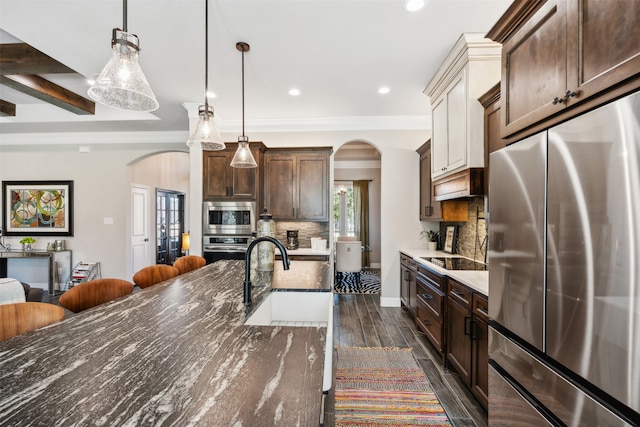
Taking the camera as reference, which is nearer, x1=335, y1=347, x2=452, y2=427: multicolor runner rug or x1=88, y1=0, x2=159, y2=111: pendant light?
x1=88, y1=0, x2=159, y2=111: pendant light

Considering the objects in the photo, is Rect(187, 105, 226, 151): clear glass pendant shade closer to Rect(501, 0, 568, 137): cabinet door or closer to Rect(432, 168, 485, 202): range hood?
Rect(501, 0, 568, 137): cabinet door

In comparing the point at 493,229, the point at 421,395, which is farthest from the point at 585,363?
the point at 421,395

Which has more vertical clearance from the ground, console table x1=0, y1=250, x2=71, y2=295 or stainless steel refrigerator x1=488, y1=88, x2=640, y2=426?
stainless steel refrigerator x1=488, y1=88, x2=640, y2=426

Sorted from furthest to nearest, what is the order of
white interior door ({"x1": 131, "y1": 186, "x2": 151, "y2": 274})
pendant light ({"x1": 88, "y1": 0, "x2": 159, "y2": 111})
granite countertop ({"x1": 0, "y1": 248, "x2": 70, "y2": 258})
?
1. white interior door ({"x1": 131, "y1": 186, "x2": 151, "y2": 274})
2. granite countertop ({"x1": 0, "y1": 248, "x2": 70, "y2": 258})
3. pendant light ({"x1": 88, "y1": 0, "x2": 159, "y2": 111})

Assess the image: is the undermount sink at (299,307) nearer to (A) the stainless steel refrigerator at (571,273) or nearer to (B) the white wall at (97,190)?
(A) the stainless steel refrigerator at (571,273)

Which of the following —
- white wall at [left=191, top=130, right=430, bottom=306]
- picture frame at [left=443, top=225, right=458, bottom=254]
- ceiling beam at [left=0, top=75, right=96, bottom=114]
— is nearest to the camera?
ceiling beam at [left=0, top=75, right=96, bottom=114]

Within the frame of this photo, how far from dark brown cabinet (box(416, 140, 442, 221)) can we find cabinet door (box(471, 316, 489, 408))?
1.84 meters

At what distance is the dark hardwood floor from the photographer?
2.00 metres

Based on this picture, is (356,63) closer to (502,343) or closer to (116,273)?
(502,343)

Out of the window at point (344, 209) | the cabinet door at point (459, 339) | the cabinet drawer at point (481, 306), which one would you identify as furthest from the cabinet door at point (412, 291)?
the window at point (344, 209)

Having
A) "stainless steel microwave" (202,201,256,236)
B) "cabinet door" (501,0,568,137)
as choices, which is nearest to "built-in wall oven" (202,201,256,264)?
"stainless steel microwave" (202,201,256,236)

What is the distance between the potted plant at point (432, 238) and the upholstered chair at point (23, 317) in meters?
3.93

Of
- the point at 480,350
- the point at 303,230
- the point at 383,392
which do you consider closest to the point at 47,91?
the point at 303,230

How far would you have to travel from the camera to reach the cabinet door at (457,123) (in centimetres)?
257
